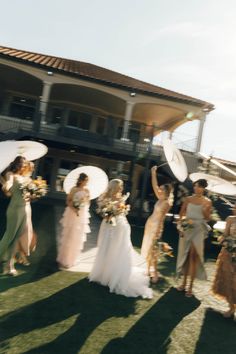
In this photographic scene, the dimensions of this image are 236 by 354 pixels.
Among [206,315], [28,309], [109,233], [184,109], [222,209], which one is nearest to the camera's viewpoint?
[28,309]

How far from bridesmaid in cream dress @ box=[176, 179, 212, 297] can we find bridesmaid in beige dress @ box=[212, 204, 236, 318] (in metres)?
0.58

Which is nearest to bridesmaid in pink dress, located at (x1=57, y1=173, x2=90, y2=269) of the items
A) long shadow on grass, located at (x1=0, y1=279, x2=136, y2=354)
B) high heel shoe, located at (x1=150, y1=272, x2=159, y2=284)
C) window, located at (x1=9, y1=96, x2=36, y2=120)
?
long shadow on grass, located at (x1=0, y1=279, x2=136, y2=354)

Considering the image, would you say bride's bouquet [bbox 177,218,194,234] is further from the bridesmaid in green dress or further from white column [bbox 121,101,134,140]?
white column [bbox 121,101,134,140]

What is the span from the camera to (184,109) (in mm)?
19422

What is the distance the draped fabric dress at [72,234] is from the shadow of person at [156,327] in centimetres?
232

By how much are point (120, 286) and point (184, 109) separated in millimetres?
15039

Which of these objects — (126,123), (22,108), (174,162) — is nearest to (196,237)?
(174,162)

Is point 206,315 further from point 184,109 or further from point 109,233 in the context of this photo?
point 184,109

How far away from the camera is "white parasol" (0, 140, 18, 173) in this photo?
4.95 m

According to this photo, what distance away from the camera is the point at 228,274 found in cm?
598

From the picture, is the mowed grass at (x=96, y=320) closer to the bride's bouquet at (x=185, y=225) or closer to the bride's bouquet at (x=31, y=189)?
the bride's bouquet at (x=185, y=225)

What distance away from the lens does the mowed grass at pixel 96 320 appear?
4301mm

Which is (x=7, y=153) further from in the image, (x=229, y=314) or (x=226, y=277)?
(x=229, y=314)

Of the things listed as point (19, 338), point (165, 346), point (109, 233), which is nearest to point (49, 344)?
point (19, 338)
